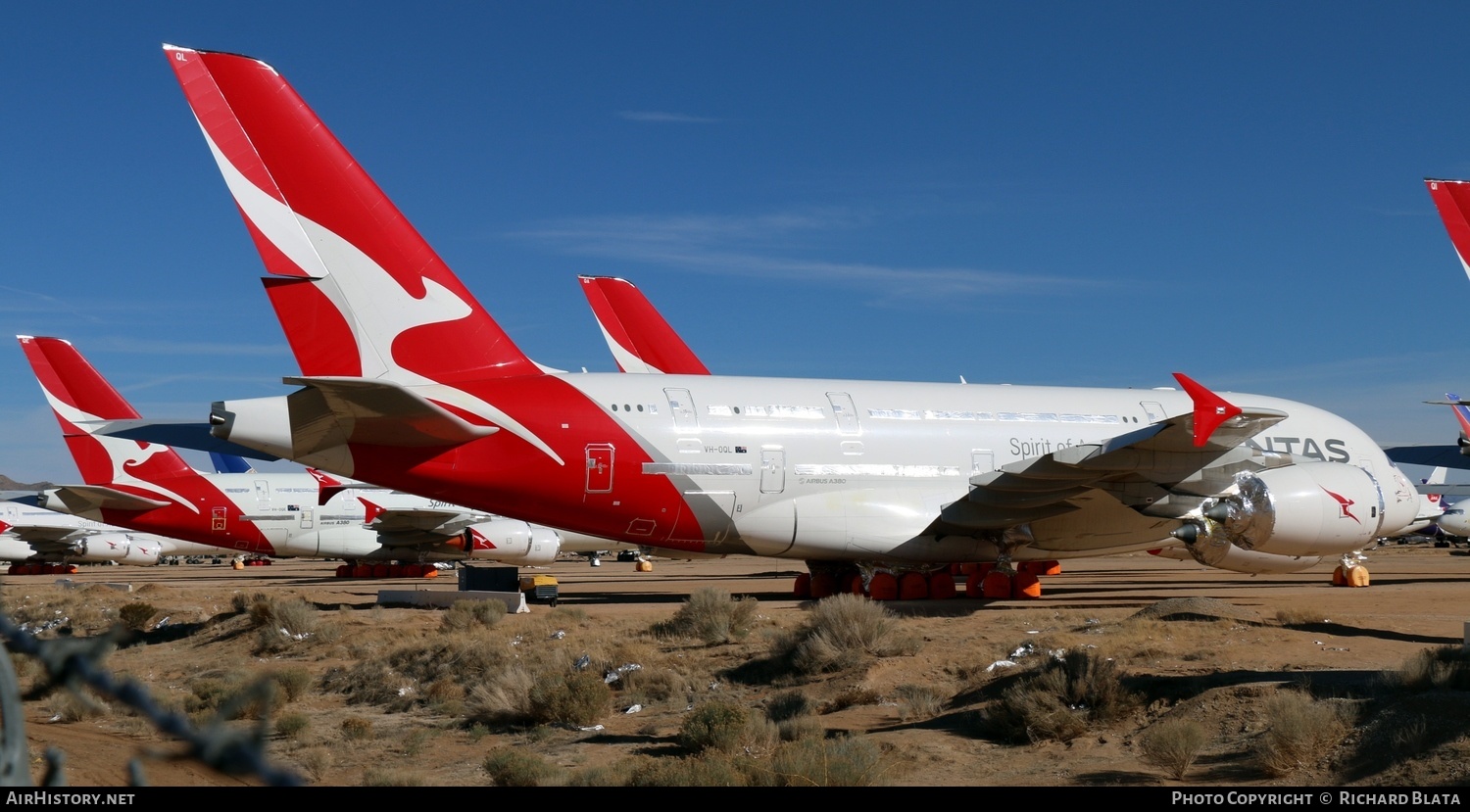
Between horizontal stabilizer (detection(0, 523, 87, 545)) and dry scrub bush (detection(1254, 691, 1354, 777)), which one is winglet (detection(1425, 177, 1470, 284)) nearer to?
dry scrub bush (detection(1254, 691, 1354, 777))

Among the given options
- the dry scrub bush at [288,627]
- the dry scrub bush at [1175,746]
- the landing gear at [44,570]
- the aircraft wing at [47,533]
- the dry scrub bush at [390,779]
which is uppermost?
the aircraft wing at [47,533]

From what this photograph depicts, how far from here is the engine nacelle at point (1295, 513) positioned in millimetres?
17141

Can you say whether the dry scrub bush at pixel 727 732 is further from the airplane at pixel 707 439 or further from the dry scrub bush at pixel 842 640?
the airplane at pixel 707 439

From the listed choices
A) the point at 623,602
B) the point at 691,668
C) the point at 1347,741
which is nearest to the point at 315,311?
the point at 691,668

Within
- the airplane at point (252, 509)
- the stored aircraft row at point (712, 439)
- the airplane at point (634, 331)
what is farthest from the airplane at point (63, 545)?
the stored aircraft row at point (712, 439)

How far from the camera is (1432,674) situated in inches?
367

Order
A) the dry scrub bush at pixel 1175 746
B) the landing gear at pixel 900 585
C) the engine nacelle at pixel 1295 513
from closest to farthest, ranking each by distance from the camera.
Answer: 1. the dry scrub bush at pixel 1175 746
2. the engine nacelle at pixel 1295 513
3. the landing gear at pixel 900 585

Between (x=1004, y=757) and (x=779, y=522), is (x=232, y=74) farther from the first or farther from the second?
(x=1004, y=757)

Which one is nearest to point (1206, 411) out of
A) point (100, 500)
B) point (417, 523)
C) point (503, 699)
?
point (503, 699)

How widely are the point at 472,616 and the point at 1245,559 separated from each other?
1279 centimetres

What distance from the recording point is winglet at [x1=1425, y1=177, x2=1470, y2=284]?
11.0 meters

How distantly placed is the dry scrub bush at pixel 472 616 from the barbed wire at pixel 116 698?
17.6 meters

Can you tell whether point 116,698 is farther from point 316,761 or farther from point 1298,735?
point 316,761

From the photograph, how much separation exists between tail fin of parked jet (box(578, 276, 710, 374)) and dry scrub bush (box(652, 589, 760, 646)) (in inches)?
477
